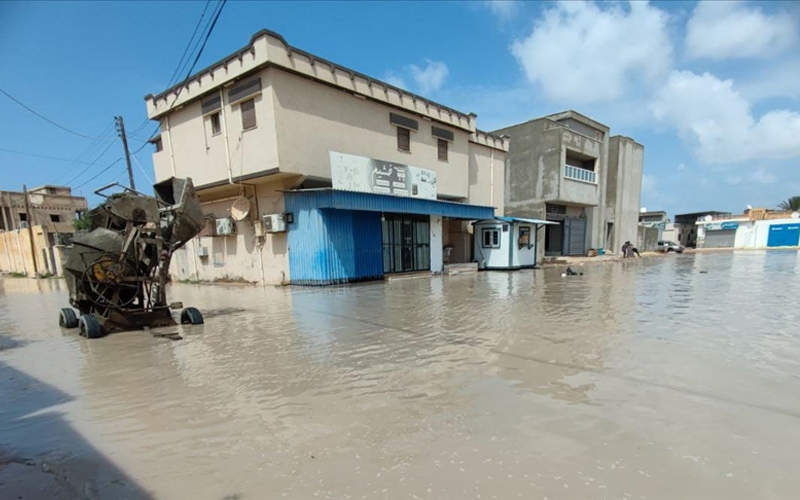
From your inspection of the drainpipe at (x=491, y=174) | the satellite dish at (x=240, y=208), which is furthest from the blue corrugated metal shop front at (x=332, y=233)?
the drainpipe at (x=491, y=174)

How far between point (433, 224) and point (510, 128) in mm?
14683

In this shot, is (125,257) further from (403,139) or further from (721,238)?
(721,238)

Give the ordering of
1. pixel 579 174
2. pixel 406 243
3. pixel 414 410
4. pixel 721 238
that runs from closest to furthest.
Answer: pixel 414 410
pixel 406 243
pixel 579 174
pixel 721 238

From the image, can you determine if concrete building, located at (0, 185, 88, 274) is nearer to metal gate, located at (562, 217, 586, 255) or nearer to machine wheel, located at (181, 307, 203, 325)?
machine wheel, located at (181, 307, 203, 325)

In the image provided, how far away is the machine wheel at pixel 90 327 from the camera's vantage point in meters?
5.99

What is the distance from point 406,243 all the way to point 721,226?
46733mm

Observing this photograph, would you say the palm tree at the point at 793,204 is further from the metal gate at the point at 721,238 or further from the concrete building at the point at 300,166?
the concrete building at the point at 300,166

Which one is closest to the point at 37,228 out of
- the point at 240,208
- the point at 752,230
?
the point at 240,208

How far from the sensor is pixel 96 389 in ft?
12.7

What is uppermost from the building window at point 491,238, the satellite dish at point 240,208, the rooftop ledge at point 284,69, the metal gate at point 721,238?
the rooftop ledge at point 284,69

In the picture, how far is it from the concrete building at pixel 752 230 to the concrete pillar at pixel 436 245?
1744 inches

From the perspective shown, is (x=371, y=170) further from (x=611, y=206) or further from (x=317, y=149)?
(x=611, y=206)

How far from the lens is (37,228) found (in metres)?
23.5

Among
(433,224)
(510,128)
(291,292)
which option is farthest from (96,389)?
(510,128)
